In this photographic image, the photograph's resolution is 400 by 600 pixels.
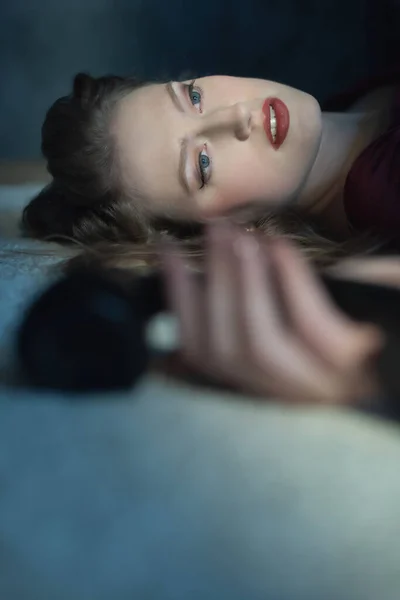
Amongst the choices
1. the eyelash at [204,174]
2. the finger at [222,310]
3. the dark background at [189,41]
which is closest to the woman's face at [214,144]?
the eyelash at [204,174]

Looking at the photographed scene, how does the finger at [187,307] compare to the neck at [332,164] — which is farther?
the neck at [332,164]

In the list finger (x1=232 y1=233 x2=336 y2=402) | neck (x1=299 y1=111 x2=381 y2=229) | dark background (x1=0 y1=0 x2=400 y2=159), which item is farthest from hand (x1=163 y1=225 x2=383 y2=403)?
dark background (x1=0 y1=0 x2=400 y2=159)

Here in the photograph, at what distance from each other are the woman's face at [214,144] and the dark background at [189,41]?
1.14 ft

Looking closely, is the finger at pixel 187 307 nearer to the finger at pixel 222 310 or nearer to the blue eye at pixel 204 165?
the finger at pixel 222 310

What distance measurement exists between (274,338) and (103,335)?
3.1 inches

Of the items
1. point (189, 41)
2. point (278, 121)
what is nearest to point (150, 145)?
point (278, 121)

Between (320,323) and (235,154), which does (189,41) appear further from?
(320,323)

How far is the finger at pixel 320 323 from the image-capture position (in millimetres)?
306

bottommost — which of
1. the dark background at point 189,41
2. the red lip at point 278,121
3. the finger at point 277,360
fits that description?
the finger at point 277,360

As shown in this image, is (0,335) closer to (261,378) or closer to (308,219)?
(261,378)

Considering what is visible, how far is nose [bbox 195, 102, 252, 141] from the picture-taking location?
792mm

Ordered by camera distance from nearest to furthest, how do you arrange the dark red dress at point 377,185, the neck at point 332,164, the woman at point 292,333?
the woman at point 292,333 < the dark red dress at point 377,185 < the neck at point 332,164

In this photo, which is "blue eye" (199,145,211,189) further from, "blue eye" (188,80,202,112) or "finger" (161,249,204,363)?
"finger" (161,249,204,363)

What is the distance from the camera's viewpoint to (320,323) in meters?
0.32
